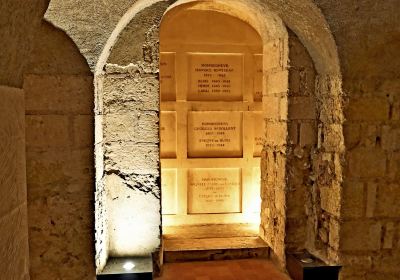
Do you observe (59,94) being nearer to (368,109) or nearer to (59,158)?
(59,158)

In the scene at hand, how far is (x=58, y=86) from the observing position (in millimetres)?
2600

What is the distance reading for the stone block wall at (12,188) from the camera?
0.99 m

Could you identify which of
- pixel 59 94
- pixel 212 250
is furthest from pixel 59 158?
pixel 212 250

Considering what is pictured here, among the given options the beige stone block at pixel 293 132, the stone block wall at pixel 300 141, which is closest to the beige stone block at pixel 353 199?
the stone block wall at pixel 300 141

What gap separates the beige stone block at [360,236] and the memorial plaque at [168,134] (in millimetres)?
1955

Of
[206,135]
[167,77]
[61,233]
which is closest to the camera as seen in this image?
[61,233]

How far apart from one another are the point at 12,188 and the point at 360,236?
2669 mm

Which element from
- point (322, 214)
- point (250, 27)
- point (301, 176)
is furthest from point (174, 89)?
point (322, 214)

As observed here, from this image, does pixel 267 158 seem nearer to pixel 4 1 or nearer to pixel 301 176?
pixel 301 176

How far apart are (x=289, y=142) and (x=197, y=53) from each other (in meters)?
1.48

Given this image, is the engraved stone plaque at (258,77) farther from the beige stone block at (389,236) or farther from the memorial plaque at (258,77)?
the beige stone block at (389,236)

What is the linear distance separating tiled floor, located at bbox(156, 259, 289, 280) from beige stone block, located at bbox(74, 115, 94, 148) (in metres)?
1.37

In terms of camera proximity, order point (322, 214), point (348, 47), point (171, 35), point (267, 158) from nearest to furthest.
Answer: point (348, 47) < point (322, 214) < point (267, 158) < point (171, 35)

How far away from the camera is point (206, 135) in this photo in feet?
14.6
